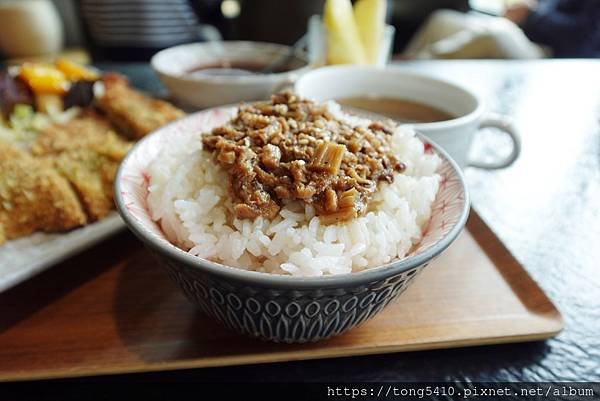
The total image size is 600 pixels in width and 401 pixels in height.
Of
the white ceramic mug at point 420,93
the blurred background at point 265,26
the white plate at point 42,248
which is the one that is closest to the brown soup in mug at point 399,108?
the white ceramic mug at point 420,93

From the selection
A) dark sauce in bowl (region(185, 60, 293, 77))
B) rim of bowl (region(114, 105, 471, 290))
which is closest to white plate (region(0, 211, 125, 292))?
rim of bowl (region(114, 105, 471, 290))

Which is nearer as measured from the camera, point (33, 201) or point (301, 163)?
point (301, 163)

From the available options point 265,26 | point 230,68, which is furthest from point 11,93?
point 265,26

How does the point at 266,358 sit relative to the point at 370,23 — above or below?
below

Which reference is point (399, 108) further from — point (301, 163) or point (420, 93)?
point (301, 163)

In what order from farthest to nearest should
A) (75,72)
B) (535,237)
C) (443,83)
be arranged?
1. (75,72)
2. (443,83)
3. (535,237)

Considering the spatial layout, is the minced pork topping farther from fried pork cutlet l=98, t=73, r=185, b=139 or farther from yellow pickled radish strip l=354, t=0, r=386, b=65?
yellow pickled radish strip l=354, t=0, r=386, b=65
